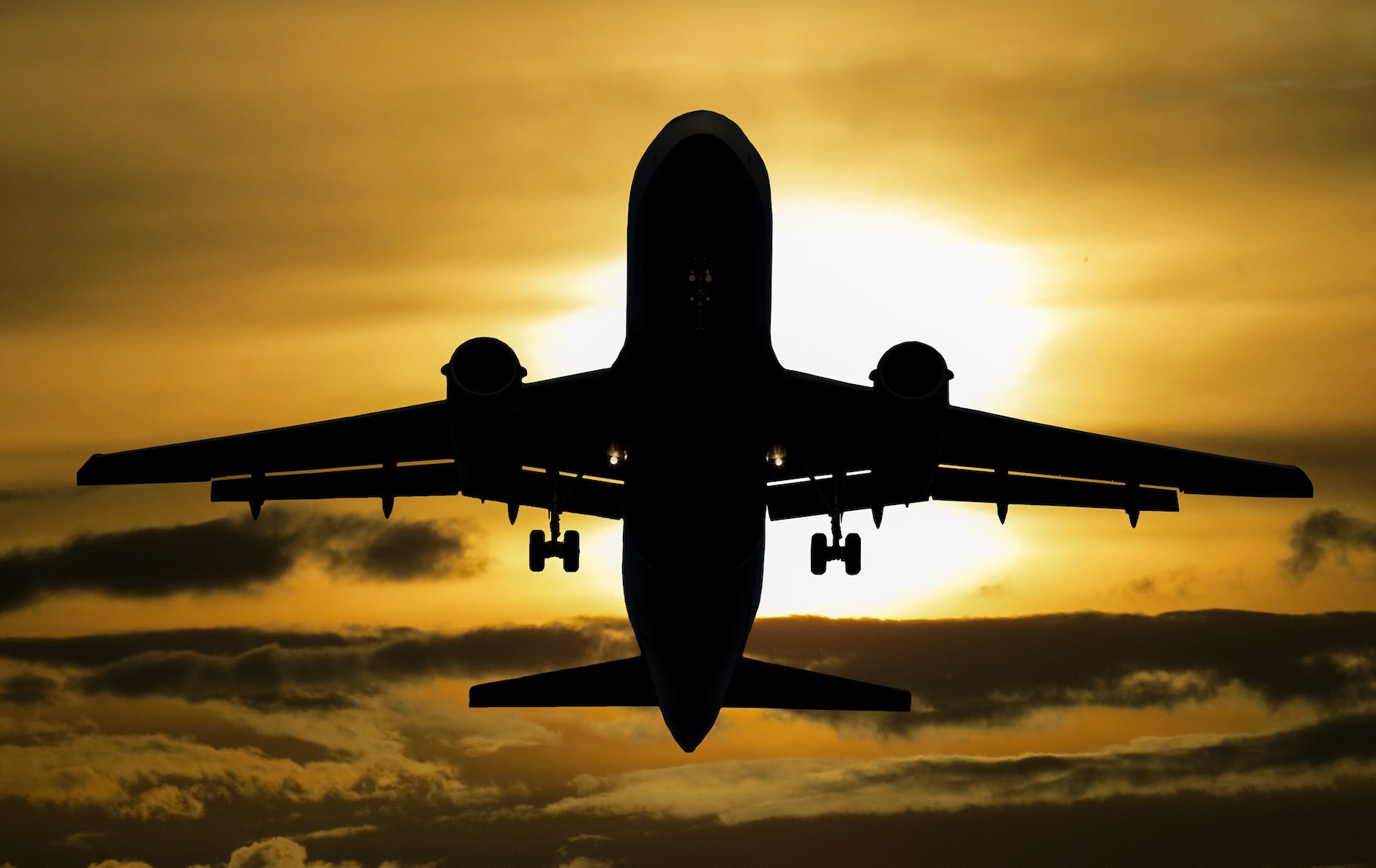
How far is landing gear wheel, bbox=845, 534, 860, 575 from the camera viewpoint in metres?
28.9

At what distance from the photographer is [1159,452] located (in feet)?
94.5

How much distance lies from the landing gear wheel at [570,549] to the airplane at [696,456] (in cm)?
4

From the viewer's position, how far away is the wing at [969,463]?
25922 mm

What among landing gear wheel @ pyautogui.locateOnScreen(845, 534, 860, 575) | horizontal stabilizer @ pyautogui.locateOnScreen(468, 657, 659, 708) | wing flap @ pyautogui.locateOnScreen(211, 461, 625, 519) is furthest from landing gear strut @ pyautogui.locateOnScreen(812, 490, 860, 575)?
horizontal stabilizer @ pyautogui.locateOnScreen(468, 657, 659, 708)

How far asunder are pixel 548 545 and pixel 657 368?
5914 millimetres

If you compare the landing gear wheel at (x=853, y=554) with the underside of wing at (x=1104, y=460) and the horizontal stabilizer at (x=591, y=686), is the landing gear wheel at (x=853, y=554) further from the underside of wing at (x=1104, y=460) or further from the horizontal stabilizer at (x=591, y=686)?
the horizontal stabilizer at (x=591, y=686)

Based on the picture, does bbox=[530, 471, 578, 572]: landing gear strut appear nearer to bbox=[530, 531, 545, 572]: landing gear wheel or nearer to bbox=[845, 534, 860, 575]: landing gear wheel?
bbox=[530, 531, 545, 572]: landing gear wheel

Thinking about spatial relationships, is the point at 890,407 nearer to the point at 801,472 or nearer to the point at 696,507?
the point at 696,507

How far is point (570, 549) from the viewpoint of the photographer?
28.3 metres

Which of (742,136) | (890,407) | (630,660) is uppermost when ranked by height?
(742,136)

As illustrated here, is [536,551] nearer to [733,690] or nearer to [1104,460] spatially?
[733,690]

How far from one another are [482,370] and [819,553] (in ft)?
30.0

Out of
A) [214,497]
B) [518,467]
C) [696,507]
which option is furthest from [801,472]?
[214,497]

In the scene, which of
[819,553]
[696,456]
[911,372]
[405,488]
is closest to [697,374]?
[696,456]
